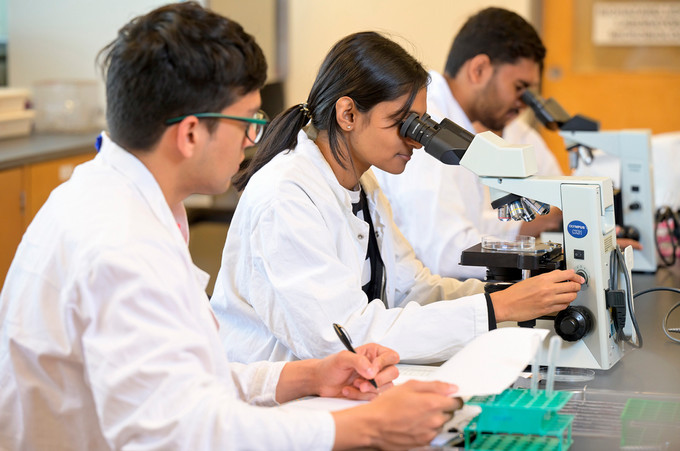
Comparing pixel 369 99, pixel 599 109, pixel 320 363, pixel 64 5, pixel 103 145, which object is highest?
pixel 64 5

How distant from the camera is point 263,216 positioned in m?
1.56

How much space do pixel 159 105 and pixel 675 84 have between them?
13.5 ft

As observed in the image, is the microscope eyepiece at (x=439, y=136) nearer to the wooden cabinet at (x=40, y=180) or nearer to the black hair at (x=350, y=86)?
the black hair at (x=350, y=86)

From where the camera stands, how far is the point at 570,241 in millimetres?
1572

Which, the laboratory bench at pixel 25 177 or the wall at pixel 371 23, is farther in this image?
the wall at pixel 371 23

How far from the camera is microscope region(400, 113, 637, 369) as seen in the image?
5.08 feet

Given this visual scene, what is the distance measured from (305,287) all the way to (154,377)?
53 centimetres

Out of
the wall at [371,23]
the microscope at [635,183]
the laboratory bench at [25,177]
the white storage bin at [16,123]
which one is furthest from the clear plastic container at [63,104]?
the microscope at [635,183]

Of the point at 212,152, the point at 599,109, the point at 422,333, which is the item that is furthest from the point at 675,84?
the point at 212,152

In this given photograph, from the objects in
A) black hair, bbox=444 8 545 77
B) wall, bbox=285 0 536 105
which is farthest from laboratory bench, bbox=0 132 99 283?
black hair, bbox=444 8 545 77

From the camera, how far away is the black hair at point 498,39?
8.77ft

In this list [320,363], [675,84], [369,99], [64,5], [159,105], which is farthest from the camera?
[675,84]

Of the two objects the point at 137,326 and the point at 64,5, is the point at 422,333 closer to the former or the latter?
the point at 137,326

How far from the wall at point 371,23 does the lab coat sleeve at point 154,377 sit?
367 cm
